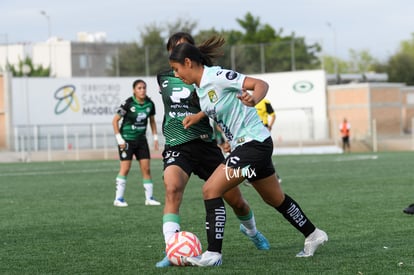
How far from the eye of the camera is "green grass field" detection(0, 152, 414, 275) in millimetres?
7496

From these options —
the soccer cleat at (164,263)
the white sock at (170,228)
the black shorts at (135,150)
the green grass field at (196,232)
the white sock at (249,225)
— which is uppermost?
the black shorts at (135,150)

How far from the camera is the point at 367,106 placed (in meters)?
63.1

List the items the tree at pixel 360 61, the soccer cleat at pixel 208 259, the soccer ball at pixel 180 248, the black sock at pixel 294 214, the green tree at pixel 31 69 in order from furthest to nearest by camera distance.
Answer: the tree at pixel 360 61, the green tree at pixel 31 69, the black sock at pixel 294 214, the soccer ball at pixel 180 248, the soccer cleat at pixel 208 259

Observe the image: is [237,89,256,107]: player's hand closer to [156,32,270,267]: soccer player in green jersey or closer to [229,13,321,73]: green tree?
[156,32,270,267]: soccer player in green jersey

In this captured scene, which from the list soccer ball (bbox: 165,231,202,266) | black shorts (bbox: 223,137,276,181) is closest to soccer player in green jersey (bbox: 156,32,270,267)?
soccer ball (bbox: 165,231,202,266)

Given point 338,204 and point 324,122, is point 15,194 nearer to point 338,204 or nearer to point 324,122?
point 338,204

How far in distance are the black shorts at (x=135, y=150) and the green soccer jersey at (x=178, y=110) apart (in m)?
6.37

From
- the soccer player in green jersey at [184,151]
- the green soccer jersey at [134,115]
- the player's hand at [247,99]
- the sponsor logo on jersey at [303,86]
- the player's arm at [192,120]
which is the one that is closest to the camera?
the player's hand at [247,99]

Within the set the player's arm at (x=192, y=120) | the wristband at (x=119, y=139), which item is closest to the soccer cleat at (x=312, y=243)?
the player's arm at (x=192, y=120)

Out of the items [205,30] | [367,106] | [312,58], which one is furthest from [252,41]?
[367,106]

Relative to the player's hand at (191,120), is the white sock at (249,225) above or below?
below

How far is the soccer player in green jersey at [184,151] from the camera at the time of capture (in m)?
8.01

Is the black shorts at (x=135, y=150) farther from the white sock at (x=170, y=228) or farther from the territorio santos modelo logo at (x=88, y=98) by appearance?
the territorio santos modelo logo at (x=88, y=98)

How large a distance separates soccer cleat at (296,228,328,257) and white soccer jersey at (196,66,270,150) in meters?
1.16
